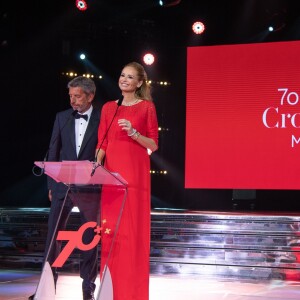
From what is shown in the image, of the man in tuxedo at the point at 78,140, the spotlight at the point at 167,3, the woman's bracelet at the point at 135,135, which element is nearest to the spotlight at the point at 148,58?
the spotlight at the point at 167,3

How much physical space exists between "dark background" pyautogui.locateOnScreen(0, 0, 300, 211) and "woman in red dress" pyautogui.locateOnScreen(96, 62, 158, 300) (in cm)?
526

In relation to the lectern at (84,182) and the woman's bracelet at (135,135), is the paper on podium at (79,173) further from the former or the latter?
the woman's bracelet at (135,135)

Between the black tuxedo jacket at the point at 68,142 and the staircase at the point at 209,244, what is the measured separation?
2.26 metres

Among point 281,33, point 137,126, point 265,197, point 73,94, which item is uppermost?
point 281,33

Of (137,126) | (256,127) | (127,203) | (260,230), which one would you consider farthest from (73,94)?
(256,127)

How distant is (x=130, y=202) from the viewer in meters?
3.09

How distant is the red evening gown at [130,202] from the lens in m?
3.04

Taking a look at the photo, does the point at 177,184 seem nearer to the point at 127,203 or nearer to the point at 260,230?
the point at 260,230

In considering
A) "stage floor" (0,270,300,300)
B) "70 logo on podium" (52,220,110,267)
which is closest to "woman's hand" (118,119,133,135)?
"70 logo on podium" (52,220,110,267)

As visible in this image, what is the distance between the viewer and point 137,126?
10.4 feet

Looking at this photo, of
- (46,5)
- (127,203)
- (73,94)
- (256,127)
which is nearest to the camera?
(127,203)

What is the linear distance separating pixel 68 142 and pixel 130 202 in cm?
85

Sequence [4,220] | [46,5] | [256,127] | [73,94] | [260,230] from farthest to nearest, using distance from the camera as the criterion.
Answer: [46,5], [256,127], [4,220], [260,230], [73,94]

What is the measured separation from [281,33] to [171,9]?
1.60 m
